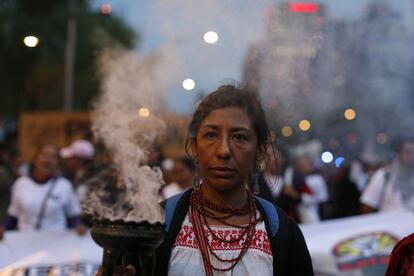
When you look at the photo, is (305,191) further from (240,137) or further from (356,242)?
(240,137)

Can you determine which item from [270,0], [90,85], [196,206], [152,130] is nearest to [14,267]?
[152,130]

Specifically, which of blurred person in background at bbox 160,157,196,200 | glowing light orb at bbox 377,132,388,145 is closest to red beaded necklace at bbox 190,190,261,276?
blurred person in background at bbox 160,157,196,200

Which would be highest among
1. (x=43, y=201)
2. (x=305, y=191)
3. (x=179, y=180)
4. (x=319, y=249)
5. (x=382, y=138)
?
(x=382, y=138)

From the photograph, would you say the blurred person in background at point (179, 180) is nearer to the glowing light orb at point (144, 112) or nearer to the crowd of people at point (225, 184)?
the crowd of people at point (225, 184)

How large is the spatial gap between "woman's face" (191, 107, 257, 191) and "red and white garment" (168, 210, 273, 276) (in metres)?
0.18

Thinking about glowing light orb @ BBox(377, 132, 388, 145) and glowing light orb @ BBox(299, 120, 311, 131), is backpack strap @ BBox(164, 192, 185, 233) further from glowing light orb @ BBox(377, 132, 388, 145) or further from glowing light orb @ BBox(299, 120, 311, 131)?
glowing light orb @ BBox(377, 132, 388, 145)

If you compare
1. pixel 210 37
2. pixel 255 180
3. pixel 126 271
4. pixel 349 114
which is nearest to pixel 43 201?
pixel 210 37

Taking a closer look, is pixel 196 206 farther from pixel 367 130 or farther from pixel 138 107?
pixel 367 130

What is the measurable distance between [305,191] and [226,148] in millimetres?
7944

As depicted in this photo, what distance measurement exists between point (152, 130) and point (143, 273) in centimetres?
201

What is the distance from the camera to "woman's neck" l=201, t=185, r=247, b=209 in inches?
134

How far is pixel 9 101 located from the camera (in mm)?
42469

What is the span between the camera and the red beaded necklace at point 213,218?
3291 mm

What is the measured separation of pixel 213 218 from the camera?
3.40 metres
